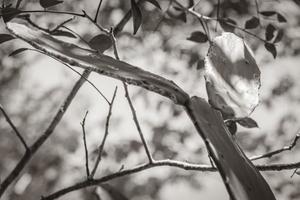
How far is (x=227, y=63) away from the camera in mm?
472

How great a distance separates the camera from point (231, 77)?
0.46 meters

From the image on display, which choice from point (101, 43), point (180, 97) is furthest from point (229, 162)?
point (101, 43)

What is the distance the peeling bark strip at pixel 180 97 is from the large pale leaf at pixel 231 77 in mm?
35

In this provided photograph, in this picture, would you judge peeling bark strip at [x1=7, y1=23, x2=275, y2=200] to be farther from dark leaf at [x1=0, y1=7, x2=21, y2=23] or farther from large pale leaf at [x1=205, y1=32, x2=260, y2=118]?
dark leaf at [x1=0, y1=7, x2=21, y2=23]

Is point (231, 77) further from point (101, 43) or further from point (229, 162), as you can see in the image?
point (101, 43)

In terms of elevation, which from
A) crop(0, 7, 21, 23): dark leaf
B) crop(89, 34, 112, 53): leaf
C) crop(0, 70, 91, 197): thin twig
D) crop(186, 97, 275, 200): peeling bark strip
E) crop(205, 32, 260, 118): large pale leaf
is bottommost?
crop(186, 97, 275, 200): peeling bark strip

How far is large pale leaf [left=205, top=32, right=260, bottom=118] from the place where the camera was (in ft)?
1.36

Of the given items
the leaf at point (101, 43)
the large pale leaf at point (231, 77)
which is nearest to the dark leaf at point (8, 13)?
the leaf at point (101, 43)

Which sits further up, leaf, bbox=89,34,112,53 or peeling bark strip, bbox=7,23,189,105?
leaf, bbox=89,34,112,53

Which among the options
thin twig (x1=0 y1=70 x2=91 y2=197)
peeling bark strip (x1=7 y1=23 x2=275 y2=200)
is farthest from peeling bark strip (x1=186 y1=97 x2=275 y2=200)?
thin twig (x1=0 y1=70 x2=91 y2=197)

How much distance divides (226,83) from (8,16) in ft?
1.36

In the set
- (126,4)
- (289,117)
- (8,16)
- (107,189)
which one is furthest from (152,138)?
(8,16)

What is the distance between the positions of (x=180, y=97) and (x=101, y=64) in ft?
0.29

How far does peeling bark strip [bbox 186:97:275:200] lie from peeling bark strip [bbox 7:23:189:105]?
38mm
